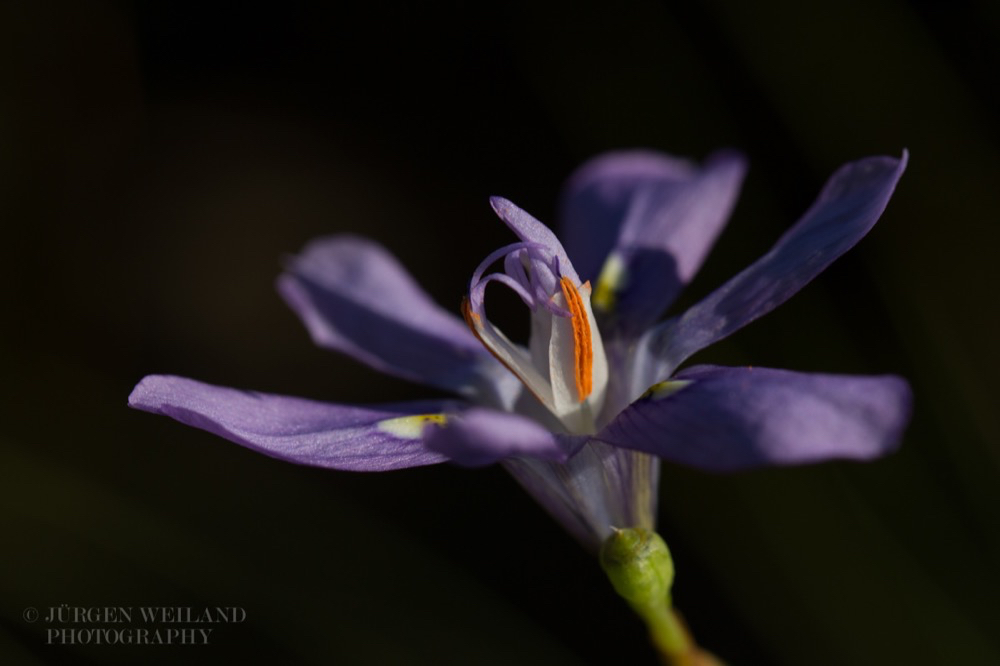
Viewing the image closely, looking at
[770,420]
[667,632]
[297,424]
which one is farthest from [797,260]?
[297,424]

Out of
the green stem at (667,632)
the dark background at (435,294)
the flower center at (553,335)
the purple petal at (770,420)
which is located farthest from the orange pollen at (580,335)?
the dark background at (435,294)

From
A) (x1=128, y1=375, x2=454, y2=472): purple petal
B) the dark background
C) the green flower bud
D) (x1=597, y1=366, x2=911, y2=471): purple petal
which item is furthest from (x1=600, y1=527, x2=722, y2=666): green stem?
the dark background

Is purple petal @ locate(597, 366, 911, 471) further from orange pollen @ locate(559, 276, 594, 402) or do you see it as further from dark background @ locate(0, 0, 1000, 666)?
dark background @ locate(0, 0, 1000, 666)

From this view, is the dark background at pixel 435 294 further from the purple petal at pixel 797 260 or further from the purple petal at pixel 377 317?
the purple petal at pixel 797 260

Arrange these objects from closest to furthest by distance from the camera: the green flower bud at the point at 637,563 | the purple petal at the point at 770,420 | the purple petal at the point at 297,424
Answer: the purple petal at the point at 770,420 < the purple petal at the point at 297,424 < the green flower bud at the point at 637,563

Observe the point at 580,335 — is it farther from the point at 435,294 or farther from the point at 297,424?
the point at 435,294

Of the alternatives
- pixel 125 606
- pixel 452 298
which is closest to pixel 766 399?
pixel 125 606
